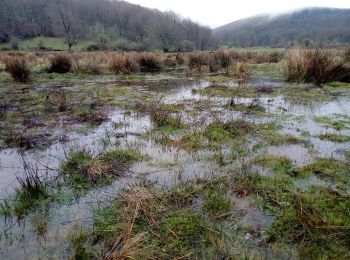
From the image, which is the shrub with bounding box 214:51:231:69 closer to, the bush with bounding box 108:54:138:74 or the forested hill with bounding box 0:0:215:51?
the bush with bounding box 108:54:138:74

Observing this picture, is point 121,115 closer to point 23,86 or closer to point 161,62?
point 23,86

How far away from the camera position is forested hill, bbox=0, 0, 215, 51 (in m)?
78.6

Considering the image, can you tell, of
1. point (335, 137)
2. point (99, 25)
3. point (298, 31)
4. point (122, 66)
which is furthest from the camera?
point (298, 31)

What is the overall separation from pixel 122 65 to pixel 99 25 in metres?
104

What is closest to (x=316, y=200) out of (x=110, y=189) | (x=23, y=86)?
(x=110, y=189)

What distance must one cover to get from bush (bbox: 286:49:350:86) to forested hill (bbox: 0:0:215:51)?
57386 millimetres

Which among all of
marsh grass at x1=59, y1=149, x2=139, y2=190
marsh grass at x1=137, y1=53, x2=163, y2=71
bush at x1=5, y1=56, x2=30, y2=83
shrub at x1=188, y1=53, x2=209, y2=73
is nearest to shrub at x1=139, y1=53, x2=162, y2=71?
marsh grass at x1=137, y1=53, x2=163, y2=71

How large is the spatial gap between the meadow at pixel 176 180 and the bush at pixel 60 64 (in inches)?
336

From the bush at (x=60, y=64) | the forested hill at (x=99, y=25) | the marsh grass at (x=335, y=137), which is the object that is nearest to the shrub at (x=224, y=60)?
the bush at (x=60, y=64)

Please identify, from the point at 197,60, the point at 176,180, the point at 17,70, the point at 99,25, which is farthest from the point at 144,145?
the point at 99,25

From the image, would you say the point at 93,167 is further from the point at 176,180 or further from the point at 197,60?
the point at 197,60

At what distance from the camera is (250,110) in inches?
308

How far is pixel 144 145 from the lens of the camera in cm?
552

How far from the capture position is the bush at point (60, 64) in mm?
16875
